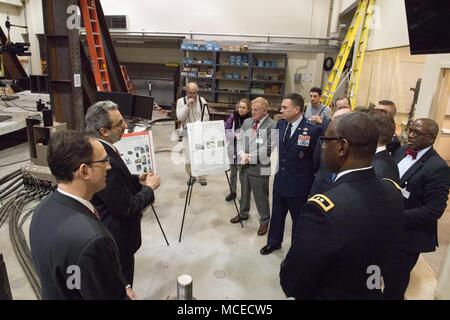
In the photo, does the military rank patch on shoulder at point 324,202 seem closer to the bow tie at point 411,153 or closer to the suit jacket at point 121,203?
the suit jacket at point 121,203

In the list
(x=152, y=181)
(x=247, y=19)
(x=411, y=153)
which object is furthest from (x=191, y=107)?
(x=247, y=19)

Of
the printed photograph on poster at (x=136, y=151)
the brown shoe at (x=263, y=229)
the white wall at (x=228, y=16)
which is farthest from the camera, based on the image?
the white wall at (x=228, y=16)

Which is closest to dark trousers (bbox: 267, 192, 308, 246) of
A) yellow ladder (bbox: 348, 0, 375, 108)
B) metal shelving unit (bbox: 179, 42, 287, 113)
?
yellow ladder (bbox: 348, 0, 375, 108)

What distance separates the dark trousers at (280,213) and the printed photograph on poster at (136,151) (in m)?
1.34

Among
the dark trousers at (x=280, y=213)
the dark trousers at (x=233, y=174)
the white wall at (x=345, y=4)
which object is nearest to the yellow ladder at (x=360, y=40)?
the white wall at (x=345, y=4)

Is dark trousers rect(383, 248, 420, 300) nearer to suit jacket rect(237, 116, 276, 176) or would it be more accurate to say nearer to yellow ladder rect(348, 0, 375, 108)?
suit jacket rect(237, 116, 276, 176)

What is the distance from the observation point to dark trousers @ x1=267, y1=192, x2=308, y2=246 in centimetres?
292

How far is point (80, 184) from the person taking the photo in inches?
49.0

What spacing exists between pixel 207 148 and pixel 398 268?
83.4 inches

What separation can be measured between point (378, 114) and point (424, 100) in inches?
69.1

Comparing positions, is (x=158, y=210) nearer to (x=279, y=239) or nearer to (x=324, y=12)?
(x=279, y=239)

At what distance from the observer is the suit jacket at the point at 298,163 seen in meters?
2.78

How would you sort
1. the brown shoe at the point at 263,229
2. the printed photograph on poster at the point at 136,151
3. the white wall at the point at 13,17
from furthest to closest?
the white wall at the point at 13,17 → the brown shoe at the point at 263,229 → the printed photograph on poster at the point at 136,151

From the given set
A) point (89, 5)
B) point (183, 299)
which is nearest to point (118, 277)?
point (183, 299)
